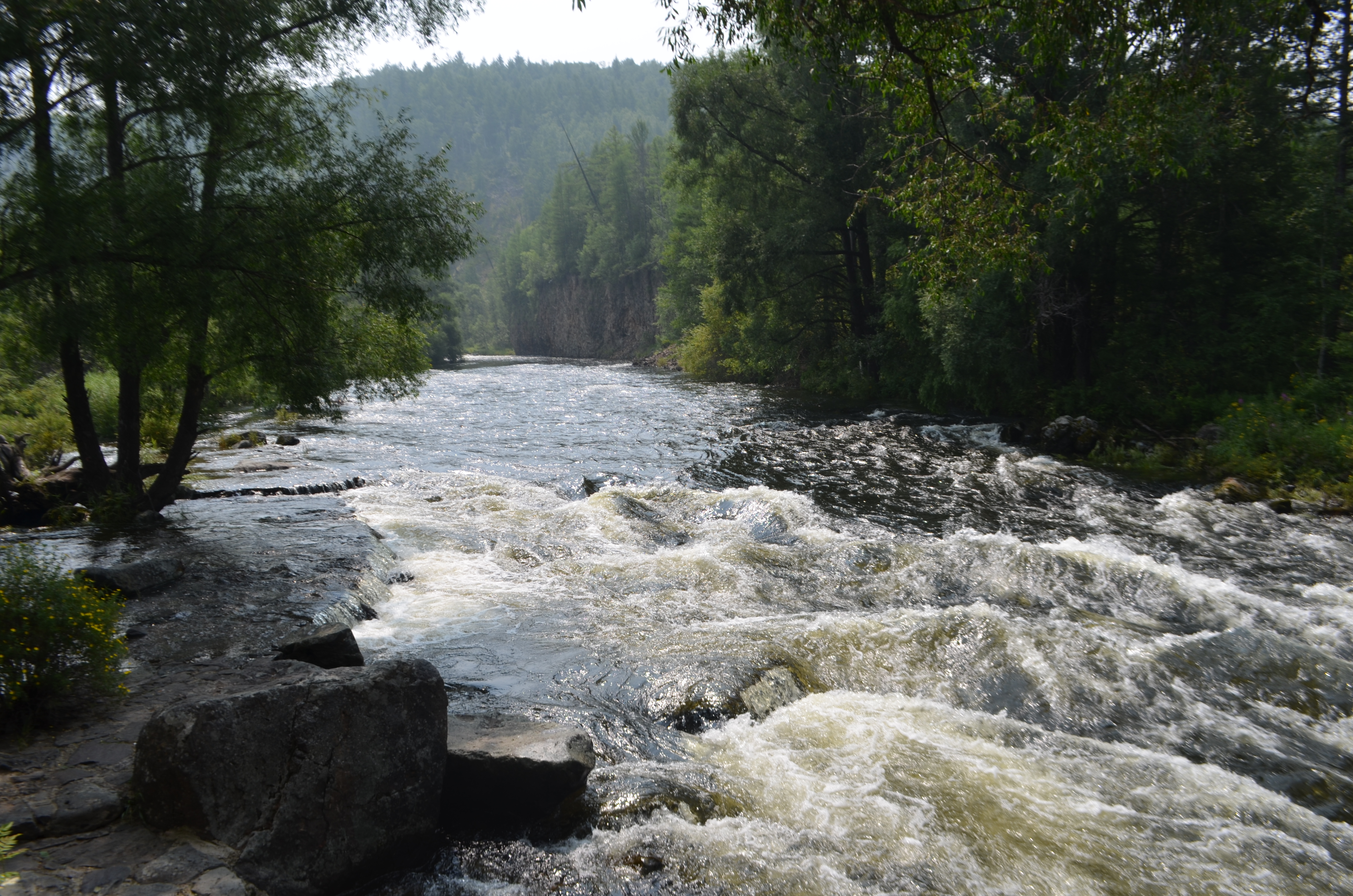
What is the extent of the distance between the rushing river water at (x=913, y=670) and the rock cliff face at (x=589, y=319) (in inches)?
2417

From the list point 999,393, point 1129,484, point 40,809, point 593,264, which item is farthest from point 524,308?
point 40,809

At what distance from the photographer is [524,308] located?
115 metres

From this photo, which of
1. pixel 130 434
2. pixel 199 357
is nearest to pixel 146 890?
pixel 199 357

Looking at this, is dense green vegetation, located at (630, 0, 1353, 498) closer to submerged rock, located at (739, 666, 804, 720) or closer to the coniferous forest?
the coniferous forest

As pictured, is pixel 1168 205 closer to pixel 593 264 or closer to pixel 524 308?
pixel 593 264

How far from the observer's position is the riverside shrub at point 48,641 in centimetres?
488

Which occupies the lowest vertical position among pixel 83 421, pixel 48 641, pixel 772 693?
pixel 772 693

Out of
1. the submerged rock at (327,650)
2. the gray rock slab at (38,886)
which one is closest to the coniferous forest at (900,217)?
the submerged rock at (327,650)

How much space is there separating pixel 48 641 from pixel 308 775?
243 centimetres

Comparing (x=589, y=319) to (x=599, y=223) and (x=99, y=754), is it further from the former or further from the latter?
(x=99, y=754)

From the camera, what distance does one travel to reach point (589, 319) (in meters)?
96.5

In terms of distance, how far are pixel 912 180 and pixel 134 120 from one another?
10939mm

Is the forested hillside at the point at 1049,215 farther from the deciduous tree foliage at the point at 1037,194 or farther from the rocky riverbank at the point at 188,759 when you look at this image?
the rocky riverbank at the point at 188,759

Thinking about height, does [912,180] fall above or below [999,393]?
above
